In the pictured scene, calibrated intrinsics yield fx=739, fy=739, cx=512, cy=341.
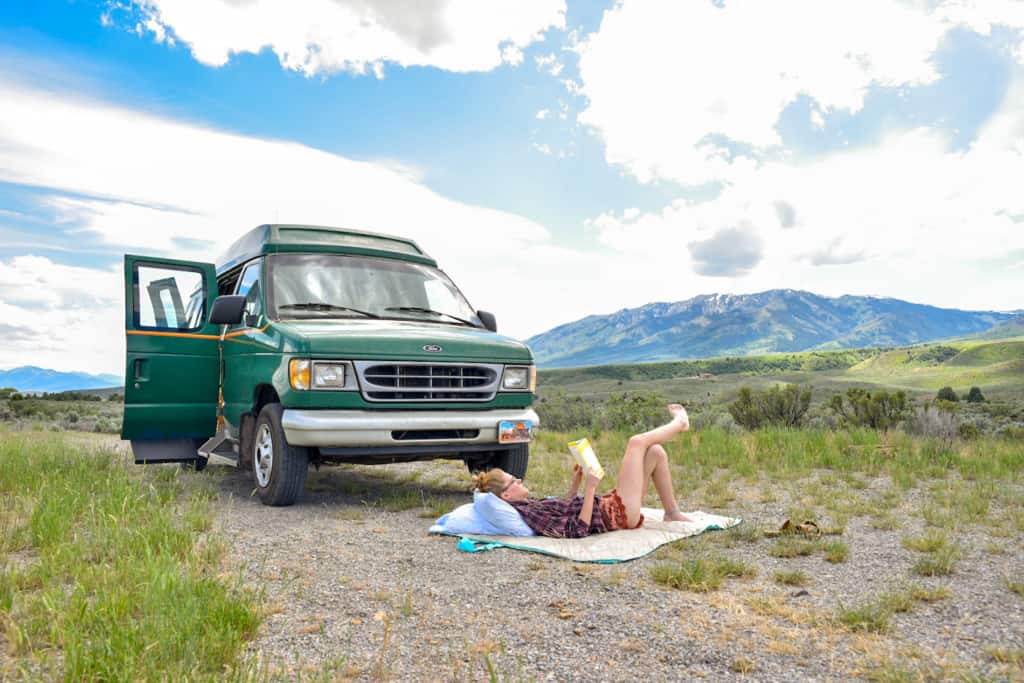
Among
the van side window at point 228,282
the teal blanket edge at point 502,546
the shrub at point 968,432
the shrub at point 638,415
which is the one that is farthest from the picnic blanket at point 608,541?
the shrub at point 968,432

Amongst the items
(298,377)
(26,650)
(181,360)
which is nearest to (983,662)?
(26,650)

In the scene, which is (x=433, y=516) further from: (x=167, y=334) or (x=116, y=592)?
(x=167, y=334)

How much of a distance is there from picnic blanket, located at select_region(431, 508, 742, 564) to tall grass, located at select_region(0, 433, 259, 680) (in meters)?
1.96

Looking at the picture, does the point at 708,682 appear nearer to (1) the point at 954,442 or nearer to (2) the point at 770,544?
(2) the point at 770,544

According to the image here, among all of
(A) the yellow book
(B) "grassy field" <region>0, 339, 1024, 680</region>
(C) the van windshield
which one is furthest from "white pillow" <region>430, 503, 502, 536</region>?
(C) the van windshield

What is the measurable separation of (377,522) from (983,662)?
14.7 ft

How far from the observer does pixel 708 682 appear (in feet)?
10.6

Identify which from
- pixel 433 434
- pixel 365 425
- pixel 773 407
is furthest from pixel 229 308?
pixel 773 407

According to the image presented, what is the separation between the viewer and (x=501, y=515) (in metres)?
5.91

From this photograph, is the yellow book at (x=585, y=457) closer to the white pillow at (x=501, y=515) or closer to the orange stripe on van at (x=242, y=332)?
the white pillow at (x=501, y=515)

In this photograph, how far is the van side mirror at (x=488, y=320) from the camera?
8.40 meters

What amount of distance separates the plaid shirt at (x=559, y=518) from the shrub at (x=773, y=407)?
10803 millimetres

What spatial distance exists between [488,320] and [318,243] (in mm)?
2044

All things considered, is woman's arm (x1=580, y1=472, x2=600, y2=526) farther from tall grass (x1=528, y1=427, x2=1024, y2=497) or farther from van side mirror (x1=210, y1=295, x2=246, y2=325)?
van side mirror (x1=210, y1=295, x2=246, y2=325)
